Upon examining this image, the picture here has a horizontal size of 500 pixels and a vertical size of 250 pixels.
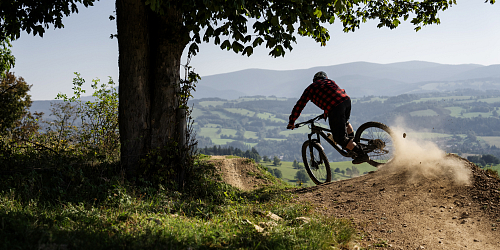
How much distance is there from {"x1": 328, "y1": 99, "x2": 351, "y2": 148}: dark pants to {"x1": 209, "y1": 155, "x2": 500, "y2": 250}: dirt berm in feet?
3.41

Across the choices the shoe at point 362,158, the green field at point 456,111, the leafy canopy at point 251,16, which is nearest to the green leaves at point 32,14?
the leafy canopy at point 251,16

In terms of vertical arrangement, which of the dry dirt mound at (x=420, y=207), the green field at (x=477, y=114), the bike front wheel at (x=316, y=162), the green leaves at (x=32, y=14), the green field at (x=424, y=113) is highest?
the green field at (x=424, y=113)

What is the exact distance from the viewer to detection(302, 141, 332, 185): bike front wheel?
7.74 meters

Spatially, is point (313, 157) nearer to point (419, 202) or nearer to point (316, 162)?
point (316, 162)

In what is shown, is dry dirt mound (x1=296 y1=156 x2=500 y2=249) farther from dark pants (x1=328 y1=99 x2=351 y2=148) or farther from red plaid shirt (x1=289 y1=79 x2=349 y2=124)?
red plaid shirt (x1=289 y1=79 x2=349 y2=124)

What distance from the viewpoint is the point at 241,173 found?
9.00 metres

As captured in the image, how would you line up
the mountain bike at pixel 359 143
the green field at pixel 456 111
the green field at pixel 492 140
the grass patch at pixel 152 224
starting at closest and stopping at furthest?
the grass patch at pixel 152 224, the mountain bike at pixel 359 143, the green field at pixel 492 140, the green field at pixel 456 111

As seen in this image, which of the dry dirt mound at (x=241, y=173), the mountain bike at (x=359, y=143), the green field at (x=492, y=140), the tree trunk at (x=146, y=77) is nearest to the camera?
the tree trunk at (x=146, y=77)

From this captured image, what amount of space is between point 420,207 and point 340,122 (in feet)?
7.98

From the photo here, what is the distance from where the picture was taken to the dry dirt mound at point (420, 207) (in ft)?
13.2

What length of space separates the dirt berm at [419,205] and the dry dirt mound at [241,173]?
1897mm

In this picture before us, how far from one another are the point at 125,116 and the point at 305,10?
3839 mm

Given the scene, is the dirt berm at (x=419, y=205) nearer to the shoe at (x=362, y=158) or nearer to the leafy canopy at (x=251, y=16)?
the shoe at (x=362, y=158)

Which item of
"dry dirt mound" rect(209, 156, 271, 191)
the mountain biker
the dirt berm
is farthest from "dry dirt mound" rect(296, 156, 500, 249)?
"dry dirt mound" rect(209, 156, 271, 191)
